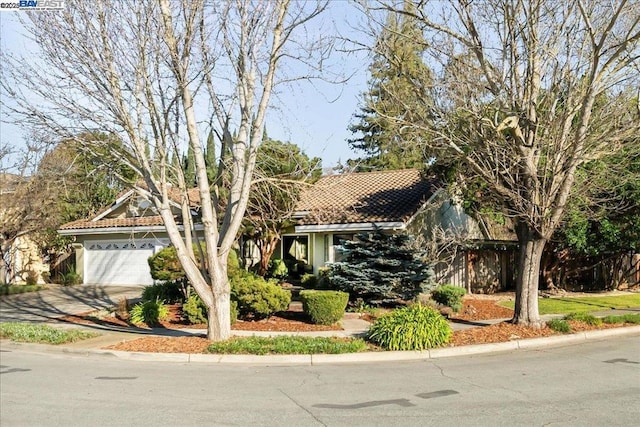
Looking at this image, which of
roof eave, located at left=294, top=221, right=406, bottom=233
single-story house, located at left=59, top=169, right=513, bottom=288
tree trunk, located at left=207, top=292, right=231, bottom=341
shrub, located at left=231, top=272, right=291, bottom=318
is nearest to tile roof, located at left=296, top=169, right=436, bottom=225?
single-story house, located at left=59, top=169, right=513, bottom=288

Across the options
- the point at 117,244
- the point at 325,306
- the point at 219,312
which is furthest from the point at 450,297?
the point at 117,244

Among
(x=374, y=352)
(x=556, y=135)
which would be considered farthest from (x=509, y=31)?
(x=374, y=352)

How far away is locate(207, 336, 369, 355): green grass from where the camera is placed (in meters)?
10.5

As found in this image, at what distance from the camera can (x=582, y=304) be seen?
1859 centimetres

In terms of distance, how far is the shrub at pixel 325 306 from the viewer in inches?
Answer: 558

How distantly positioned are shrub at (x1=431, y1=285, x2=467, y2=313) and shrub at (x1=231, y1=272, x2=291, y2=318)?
4.67 metres

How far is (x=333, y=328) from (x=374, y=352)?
11.3 ft

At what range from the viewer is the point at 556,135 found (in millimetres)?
12016

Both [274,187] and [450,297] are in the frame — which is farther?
[450,297]

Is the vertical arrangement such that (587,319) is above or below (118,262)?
below

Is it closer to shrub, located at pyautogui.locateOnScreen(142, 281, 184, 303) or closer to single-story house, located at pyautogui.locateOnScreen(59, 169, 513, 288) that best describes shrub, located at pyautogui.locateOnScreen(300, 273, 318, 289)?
single-story house, located at pyautogui.locateOnScreen(59, 169, 513, 288)

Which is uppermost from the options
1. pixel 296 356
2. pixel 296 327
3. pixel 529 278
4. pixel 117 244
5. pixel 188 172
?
pixel 188 172

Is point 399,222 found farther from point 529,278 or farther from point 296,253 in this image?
point 296,253

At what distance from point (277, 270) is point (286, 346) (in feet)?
39.0
